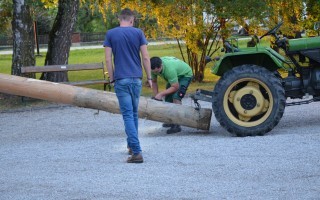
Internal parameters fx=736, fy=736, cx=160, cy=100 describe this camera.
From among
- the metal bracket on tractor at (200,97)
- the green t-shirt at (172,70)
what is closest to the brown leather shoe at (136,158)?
the green t-shirt at (172,70)

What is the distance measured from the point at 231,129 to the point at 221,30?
8744mm

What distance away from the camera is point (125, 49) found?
928 centimetres

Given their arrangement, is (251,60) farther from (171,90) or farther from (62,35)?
(62,35)

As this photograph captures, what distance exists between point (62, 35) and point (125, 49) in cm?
919

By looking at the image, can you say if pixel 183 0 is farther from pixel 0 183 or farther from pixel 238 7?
pixel 0 183

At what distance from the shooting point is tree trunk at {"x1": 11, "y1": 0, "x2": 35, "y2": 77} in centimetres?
1747

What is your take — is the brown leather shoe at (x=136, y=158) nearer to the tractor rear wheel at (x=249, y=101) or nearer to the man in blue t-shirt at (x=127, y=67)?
the man in blue t-shirt at (x=127, y=67)

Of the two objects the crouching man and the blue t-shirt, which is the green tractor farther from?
the blue t-shirt

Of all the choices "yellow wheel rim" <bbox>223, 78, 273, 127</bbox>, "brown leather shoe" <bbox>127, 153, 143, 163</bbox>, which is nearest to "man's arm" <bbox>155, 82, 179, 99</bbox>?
"yellow wheel rim" <bbox>223, 78, 273, 127</bbox>

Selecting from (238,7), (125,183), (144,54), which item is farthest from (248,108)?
(238,7)

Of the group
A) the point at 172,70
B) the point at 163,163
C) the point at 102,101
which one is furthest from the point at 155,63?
the point at 163,163

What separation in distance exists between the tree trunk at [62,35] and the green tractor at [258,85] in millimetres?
7583

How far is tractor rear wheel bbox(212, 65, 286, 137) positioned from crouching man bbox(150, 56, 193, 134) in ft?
2.28

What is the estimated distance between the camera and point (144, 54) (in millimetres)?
9344
